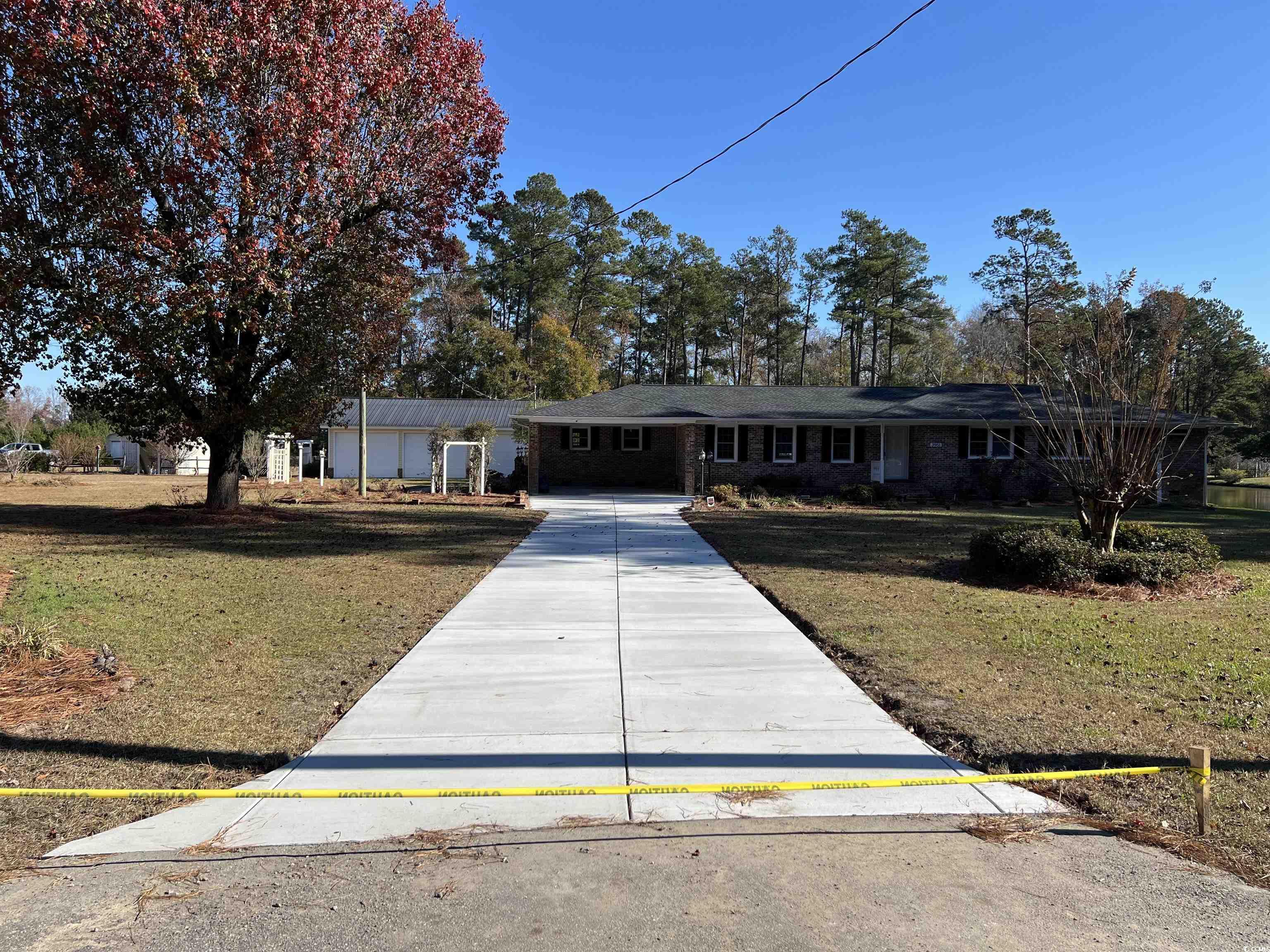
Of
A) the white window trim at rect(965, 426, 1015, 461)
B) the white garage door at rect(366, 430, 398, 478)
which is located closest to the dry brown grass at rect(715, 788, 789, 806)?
the white window trim at rect(965, 426, 1015, 461)

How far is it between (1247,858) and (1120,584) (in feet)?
24.7

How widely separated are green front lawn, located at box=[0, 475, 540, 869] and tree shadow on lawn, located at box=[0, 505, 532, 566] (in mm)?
71

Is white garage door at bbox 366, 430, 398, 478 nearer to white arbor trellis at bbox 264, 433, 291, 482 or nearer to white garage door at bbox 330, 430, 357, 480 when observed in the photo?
white garage door at bbox 330, 430, 357, 480

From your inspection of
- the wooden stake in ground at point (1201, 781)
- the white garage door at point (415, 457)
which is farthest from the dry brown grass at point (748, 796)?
the white garage door at point (415, 457)

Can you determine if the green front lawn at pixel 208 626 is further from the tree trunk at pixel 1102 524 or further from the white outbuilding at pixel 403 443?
the white outbuilding at pixel 403 443

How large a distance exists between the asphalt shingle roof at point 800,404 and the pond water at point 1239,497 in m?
4.91

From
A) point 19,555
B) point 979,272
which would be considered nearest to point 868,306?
point 979,272

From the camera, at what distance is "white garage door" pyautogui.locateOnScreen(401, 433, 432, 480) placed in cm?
3769

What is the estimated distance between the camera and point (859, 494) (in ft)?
79.1

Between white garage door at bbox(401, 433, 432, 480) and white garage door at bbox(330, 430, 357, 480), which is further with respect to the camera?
white garage door at bbox(330, 430, 357, 480)

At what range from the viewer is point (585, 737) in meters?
5.02

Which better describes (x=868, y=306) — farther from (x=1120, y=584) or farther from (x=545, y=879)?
(x=545, y=879)

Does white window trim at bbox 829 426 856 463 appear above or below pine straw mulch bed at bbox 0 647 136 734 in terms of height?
above

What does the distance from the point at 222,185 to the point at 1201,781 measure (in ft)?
53.6
